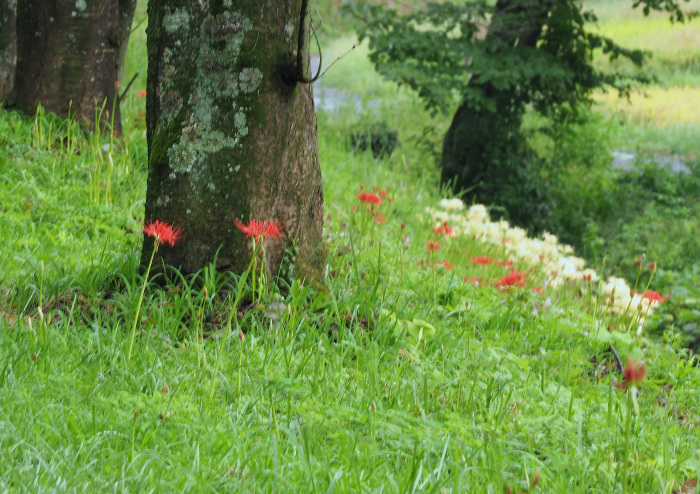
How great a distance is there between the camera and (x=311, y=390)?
2.75m

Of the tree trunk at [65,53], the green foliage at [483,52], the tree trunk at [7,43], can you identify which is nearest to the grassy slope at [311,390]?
the tree trunk at [65,53]

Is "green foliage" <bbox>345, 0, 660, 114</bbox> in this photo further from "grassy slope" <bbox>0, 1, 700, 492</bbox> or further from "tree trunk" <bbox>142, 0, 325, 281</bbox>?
"tree trunk" <bbox>142, 0, 325, 281</bbox>

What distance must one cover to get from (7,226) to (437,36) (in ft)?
23.7

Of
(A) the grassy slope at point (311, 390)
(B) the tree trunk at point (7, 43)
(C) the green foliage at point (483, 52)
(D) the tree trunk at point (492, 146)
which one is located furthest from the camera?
(D) the tree trunk at point (492, 146)

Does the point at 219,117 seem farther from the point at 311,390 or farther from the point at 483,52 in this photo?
the point at 483,52

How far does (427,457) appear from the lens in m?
2.16

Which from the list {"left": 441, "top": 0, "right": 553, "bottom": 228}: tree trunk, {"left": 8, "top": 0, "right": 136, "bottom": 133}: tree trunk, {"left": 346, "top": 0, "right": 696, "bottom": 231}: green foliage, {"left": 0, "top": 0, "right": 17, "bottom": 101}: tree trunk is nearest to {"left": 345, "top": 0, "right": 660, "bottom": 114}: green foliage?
{"left": 346, "top": 0, "right": 696, "bottom": 231}: green foliage

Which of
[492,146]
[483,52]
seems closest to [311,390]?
[483,52]

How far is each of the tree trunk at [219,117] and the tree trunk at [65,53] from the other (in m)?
2.71

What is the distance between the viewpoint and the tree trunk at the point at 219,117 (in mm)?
3436

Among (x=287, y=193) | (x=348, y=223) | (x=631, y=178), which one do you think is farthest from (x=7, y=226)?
(x=631, y=178)

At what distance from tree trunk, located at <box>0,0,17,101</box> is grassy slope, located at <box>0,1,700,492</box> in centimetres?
259

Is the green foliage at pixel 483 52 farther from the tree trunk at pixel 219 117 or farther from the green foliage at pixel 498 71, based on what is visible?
the tree trunk at pixel 219 117

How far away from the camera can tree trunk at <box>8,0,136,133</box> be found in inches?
235
